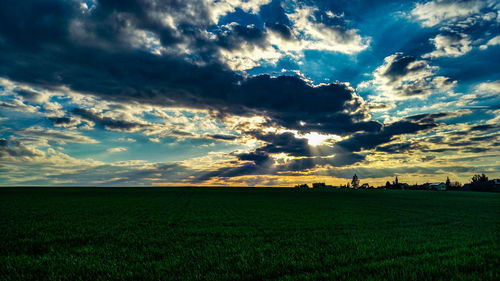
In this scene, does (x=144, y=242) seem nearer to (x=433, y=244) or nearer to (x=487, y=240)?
(x=433, y=244)

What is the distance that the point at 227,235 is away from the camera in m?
15.0

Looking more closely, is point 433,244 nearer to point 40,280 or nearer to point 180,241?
point 180,241

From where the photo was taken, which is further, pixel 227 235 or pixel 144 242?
pixel 227 235

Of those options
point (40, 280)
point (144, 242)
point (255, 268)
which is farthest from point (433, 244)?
point (40, 280)

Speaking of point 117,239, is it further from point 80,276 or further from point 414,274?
point 414,274

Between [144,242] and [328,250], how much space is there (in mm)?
8960

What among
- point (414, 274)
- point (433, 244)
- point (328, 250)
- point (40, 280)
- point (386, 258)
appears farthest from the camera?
point (433, 244)

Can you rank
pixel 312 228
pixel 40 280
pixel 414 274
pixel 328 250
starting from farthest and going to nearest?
pixel 312 228, pixel 328 250, pixel 40 280, pixel 414 274

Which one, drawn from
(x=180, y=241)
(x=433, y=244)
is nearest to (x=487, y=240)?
(x=433, y=244)

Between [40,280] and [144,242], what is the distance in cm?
541

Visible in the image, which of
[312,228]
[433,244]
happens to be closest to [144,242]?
[312,228]

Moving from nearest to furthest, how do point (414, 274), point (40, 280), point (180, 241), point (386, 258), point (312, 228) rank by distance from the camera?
point (414, 274), point (40, 280), point (386, 258), point (180, 241), point (312, 228)

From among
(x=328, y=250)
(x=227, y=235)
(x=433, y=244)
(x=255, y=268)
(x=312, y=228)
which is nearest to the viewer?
(x=255, y=268)

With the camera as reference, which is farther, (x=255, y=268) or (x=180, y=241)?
(x=180, y=241)
